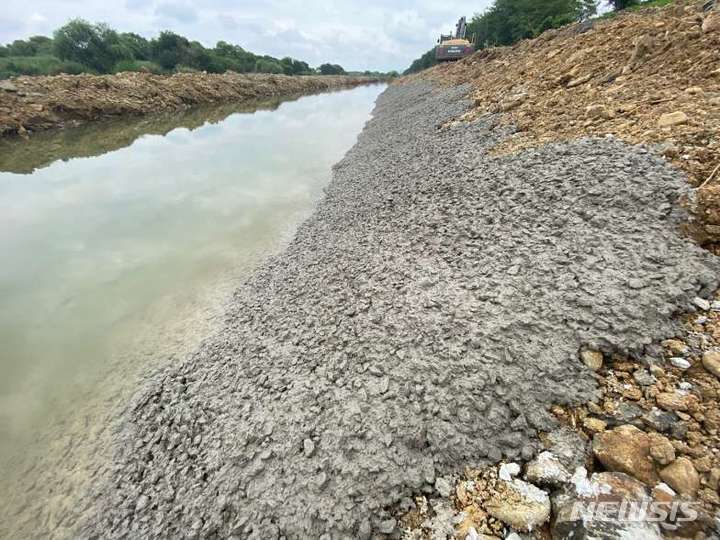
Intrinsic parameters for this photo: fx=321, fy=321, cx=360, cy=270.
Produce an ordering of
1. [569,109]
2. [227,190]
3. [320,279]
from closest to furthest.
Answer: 1. [320,279]
2. [569,109]
3. [227,190]

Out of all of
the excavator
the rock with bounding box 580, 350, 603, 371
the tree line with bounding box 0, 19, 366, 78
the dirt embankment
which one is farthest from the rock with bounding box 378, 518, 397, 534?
the tree line with bounding box 0, 19, 366, 78

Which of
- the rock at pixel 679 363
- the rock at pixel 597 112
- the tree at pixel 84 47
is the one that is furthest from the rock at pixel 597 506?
the tree at pixel 84 47

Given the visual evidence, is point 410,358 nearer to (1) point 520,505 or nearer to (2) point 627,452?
(1) point 520,505

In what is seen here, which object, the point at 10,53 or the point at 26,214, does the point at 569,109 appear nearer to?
the point at 26,214

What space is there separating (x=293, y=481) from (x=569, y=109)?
990 cm

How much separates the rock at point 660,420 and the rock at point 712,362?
0.60m


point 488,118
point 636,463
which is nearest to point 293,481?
point 636,463

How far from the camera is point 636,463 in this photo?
2.44m

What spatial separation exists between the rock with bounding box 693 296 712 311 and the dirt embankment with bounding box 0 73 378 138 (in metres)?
31.4

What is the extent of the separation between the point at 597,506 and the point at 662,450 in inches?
25.7

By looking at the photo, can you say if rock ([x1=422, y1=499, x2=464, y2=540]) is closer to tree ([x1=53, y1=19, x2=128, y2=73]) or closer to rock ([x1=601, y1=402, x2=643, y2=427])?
rock ([x1=601, y1=402, x2=643, y2=427])

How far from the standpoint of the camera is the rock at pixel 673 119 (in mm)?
5465

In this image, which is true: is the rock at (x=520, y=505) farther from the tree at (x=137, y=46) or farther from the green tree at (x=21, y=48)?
the green tree at (x=21, y=48)

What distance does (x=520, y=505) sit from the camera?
2.53m
